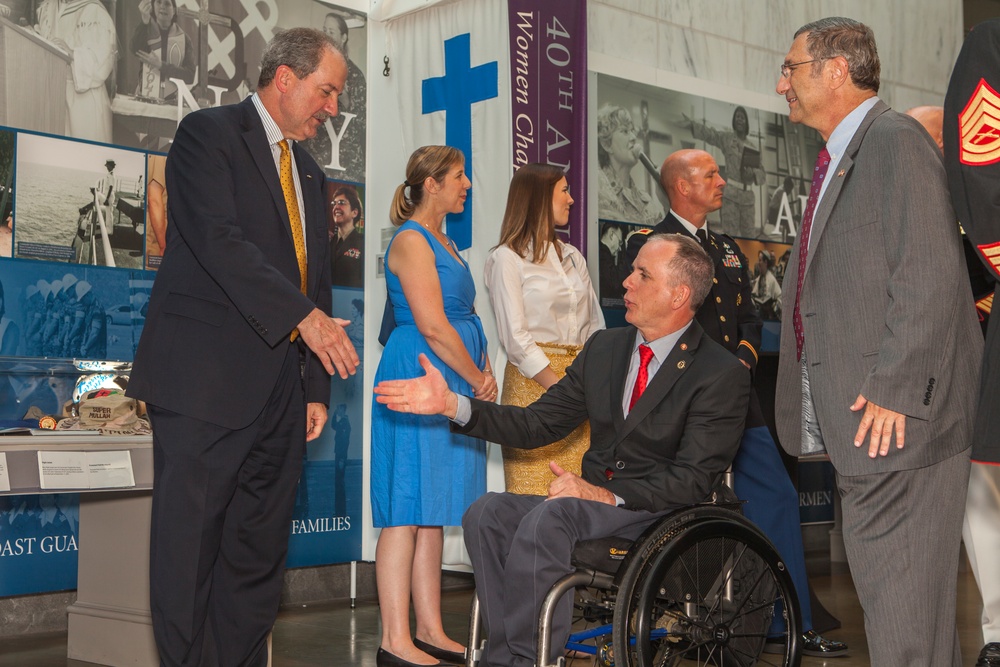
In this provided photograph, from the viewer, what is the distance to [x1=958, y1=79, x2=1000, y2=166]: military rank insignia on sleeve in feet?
6.58

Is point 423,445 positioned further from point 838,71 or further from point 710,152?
point 710,152

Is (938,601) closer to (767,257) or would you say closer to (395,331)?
(395,331)

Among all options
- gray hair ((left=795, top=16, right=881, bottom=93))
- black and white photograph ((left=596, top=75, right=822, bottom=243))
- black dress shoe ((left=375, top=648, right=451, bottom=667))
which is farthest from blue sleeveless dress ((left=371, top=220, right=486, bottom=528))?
black and white photograph ((left=596, top=75, right=822, bottom=243))

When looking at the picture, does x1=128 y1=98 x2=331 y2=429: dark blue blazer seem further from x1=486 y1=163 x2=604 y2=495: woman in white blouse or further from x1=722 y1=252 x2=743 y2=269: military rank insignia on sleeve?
x1=722 y1=252 x2=743 y2=269: military rank insignia on sleeve

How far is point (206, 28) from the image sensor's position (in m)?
4.73

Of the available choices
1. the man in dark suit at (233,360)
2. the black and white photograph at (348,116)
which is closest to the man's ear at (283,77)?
the man in dark suit at (233,360)

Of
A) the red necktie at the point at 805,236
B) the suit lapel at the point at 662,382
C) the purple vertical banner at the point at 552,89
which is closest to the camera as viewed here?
the red necktie at the point at 805,236

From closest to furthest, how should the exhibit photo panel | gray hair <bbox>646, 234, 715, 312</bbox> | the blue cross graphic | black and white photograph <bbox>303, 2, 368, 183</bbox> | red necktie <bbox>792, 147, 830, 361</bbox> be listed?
red necktie <bbox>792, 147, 830, 361</bbox>, gray hair <bbox>646, 234, 715, 312</bbox>, the blue cross graphic, black and white photograph <bbox>303, 2, 368, 183</bbox>, the exhibit photo panel

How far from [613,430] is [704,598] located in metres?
0.53

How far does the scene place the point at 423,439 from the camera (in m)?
3.71

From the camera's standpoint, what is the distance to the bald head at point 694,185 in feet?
13.6

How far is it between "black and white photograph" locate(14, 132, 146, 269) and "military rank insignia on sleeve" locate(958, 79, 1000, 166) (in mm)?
3422

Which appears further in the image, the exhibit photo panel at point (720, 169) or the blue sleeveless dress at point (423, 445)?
the exhibit photo panel at point (720, 169)

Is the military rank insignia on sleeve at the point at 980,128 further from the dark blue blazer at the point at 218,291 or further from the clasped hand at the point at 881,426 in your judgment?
the dark blue blazer at the point at 218,291
